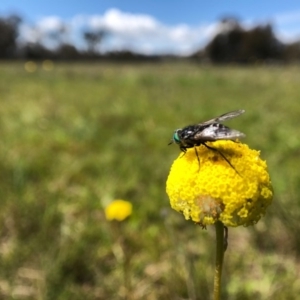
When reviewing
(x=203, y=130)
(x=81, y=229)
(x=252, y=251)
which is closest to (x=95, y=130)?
(x=81, y=229)

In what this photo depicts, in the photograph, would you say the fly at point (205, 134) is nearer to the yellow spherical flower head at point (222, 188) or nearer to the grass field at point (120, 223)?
the yellow spherical flower head at point (222, 188)

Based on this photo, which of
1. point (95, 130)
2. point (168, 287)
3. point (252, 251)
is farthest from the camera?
point (95, 130)

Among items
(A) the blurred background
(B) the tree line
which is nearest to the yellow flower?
(A) the blurred background

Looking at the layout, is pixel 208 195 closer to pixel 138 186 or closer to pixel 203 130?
pixel 203 130

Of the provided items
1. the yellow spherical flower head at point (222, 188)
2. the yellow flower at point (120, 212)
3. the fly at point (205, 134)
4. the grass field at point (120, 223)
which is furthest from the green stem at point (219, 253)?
the yellow flower at point (120, 212)

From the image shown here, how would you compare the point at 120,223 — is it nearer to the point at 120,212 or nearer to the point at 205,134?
the point at 120,212

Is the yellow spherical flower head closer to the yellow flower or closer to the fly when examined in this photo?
the fly
